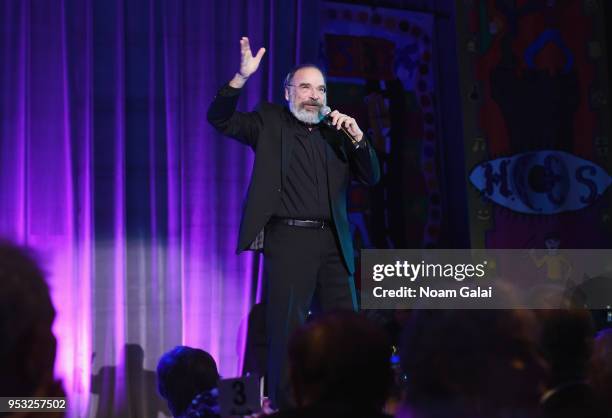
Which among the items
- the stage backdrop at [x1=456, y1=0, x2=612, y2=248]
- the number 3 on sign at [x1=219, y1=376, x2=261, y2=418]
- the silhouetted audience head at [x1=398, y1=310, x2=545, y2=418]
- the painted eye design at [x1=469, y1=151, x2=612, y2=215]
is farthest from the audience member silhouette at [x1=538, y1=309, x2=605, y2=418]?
the painted eye design at [x1=469, y1=151, x2=612, y2=215]

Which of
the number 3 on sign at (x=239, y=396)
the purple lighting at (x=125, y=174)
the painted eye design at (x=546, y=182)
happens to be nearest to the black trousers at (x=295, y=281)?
the number 3 on sign at (x=239, y=396)

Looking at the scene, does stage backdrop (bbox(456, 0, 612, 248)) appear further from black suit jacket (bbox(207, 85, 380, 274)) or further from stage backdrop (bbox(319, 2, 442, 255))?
A: black suit jacket (bbox(207, 85, 380, 274))

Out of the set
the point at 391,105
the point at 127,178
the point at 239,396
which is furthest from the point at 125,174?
the point at 239,396

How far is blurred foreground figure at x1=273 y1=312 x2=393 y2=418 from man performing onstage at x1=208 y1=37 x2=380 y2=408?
65.8 inches

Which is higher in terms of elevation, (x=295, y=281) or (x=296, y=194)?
(x=296, y=194)

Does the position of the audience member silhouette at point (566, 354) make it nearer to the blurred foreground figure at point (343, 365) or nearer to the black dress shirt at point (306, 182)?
the blurred foreground figure at point (343, 365)

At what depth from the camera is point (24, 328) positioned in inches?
40.6

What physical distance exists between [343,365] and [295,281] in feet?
5.87

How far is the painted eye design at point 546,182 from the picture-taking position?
5.10 meters

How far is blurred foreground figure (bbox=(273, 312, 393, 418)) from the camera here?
4.46 feet

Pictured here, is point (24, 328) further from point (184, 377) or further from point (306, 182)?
point (306, 182)

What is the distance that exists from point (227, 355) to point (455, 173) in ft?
6.40

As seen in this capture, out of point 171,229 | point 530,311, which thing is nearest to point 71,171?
point 171,229

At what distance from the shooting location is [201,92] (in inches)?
167
